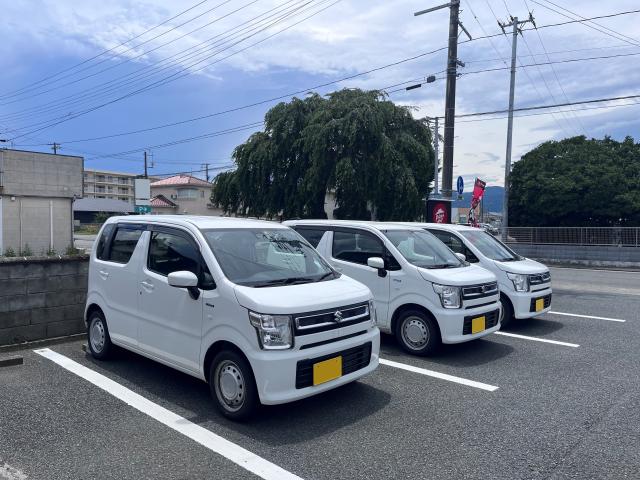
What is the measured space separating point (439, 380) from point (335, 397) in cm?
123

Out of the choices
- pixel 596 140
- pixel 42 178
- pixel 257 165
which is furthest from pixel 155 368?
pixel 596 140

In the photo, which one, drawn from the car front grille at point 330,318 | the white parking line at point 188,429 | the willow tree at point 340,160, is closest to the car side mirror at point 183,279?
the car front grille at point 330,318

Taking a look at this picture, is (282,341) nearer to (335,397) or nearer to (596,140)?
(335,397)

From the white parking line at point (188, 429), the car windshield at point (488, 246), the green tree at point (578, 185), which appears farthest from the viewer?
the green tree at point (578, 185)

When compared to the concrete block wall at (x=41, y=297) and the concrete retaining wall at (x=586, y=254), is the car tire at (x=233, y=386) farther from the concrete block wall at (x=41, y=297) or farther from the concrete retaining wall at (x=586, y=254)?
the concrete retaining wall at (x=586, y=254)

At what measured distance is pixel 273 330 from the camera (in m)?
3.84

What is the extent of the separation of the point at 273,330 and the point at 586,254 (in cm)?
2336

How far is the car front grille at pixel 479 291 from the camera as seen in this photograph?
5988mm

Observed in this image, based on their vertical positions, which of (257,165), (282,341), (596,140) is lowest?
(282,341)

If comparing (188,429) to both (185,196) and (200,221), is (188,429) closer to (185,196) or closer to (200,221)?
(200,221)

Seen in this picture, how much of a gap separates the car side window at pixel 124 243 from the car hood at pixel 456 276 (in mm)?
3342

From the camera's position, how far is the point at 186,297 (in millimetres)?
4422

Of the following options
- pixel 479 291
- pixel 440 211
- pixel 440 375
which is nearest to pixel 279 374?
pixel 440 375

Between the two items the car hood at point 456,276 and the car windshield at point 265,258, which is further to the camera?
the car hood at point 456,276
